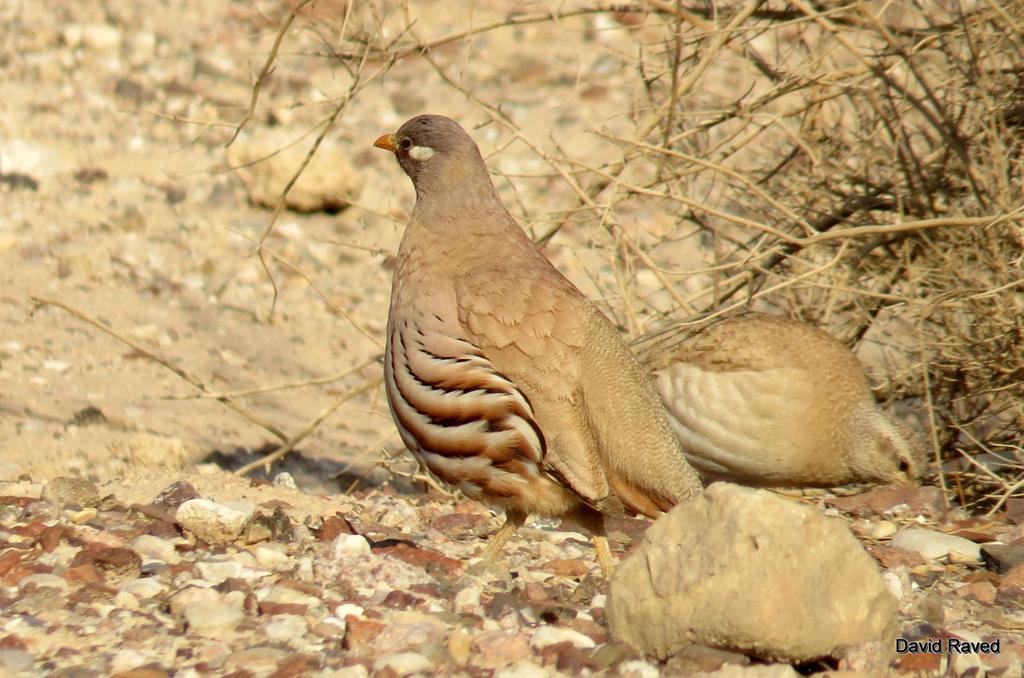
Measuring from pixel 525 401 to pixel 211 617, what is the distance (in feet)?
4.61

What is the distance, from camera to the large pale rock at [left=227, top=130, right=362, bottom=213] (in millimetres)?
10742

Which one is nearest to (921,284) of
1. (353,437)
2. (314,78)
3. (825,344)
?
(825,344)

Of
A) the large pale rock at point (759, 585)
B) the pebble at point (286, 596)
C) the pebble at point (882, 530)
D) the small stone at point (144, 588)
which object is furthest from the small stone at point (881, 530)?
the small stone at point (144, 588)

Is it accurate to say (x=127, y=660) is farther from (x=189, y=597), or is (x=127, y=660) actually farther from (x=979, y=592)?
(x=979, y=592)

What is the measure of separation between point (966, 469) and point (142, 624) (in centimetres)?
416

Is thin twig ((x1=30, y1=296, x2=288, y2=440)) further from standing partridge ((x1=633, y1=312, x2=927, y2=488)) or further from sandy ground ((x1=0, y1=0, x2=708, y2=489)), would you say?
standing partridge ((x1=633, y1=312, x2=927, y2=488))

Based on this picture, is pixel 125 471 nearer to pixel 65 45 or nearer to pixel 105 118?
pixel 105 118

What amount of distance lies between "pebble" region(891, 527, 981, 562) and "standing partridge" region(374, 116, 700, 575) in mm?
1132

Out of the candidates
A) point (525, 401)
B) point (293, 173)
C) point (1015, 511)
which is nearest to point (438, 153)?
point (525, 401)

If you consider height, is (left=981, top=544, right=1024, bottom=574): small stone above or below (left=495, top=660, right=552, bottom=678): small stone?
above

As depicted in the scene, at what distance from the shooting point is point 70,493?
5.60 m

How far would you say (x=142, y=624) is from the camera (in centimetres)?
437

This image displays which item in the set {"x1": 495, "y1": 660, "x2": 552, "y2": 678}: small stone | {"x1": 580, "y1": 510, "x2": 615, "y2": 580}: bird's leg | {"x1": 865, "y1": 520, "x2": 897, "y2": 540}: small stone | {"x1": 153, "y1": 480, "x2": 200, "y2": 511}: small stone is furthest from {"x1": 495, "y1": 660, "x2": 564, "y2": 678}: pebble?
{"x1": 865, "y1": 520, "x2": 897, "y2": 540}: small stone

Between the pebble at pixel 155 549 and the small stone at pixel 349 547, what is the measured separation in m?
0.54
